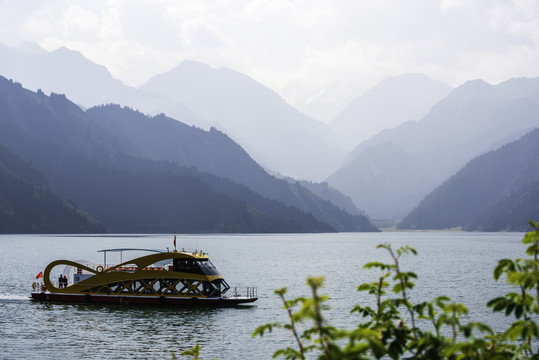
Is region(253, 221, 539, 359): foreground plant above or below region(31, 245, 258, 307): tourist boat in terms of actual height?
above

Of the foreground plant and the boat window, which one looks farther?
the boat window

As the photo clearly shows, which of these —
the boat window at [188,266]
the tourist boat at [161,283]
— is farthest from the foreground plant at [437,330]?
the tourist boat at [161,283]

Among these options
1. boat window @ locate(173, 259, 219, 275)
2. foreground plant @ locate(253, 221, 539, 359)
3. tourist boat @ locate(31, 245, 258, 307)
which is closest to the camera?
foreground plant @ locate(253, 221, 539, 359)

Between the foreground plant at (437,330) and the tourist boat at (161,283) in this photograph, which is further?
the tourist boat at (161,283)

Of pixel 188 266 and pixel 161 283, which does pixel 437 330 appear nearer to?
pixel 188 266

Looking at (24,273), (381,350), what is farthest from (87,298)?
(381,350)

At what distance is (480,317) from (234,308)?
94.1 ft

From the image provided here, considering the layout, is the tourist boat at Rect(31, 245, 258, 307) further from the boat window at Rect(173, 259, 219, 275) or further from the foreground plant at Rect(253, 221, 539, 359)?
the foreground plant at Rect(253, 221, 539, 359)

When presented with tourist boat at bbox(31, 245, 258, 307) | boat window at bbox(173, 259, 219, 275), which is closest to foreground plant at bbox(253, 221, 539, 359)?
boat window at bbox(173, 259, 219, 275)

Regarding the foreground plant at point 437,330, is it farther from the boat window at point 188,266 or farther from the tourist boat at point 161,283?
the tourist boat at point 161,283

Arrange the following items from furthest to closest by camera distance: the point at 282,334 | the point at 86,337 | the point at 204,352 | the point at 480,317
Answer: the point at 480,317 < the point at 282,334 < the point at 86,337 < the point at 204,352

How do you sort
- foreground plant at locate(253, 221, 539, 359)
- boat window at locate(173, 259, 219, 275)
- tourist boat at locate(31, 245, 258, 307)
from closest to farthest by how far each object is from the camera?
foreground plant at locate(253, 221, 539, 359) → tourist boat at locate(31, 245, 258, 307) → boat window at locate(173, 259, 219, 275)

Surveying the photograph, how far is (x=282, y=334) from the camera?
60.7m

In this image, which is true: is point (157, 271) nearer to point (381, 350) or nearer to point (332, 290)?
point (332, 290)
